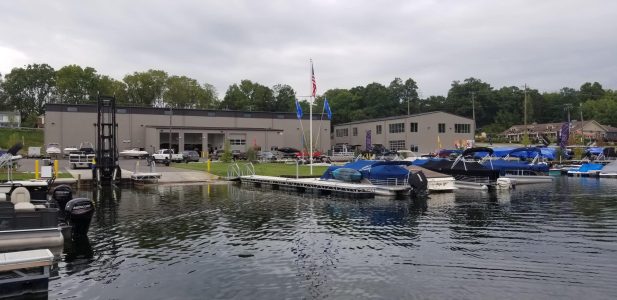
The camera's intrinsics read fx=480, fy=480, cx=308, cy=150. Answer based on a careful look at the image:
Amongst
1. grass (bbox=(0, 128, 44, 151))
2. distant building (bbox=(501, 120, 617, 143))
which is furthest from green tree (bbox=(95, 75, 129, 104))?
distant building (bbox=(501, 120, 617, 143))

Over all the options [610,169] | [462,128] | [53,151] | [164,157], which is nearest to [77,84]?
[53,151]

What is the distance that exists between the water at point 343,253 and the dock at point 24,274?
0.53 metres

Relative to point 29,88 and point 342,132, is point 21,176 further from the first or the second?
point 29,88

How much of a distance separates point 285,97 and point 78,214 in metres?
119

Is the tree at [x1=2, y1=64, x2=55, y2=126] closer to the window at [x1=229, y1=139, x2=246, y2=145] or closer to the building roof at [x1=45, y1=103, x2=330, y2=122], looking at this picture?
the building roof at [x1=45, y1=103, x2=330, y2=122]

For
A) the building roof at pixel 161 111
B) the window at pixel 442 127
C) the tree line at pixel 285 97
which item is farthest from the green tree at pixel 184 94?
the window at pixel 442 127

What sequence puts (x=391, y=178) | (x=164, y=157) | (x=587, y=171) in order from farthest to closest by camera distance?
1. (x=164, y=157)
2. (x=587, y=171)
3. (x=391, y=178)

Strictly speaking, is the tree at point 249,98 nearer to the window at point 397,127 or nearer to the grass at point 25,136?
the grass at point 25,136

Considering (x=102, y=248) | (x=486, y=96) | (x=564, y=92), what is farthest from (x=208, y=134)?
(x=564, y=92)

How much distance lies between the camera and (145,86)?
12231 cm

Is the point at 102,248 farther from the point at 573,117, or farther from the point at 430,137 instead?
the point at 573,117

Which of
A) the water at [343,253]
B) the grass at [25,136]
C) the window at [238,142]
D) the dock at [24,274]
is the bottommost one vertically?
the water at [343,253]

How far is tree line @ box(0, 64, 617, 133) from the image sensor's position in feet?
394

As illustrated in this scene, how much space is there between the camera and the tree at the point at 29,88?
13200 centimetres
